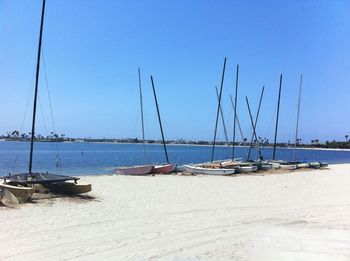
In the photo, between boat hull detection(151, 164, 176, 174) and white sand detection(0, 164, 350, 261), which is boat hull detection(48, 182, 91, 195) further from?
boat hull detection(151, 164, 176, 174)

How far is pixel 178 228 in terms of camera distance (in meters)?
10.5

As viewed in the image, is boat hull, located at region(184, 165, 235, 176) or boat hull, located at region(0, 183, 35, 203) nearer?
boat hull, located at region(0, 183, 35, 203)

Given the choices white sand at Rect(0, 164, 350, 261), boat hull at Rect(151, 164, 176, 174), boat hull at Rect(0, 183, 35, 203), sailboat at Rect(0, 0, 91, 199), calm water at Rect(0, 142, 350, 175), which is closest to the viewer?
white sand at Rect(0, 164, 350, 261)

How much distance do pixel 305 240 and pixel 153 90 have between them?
29.3 m

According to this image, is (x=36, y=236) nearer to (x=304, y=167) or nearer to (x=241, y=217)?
(x=241, y=217)

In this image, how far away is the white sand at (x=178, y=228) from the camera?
811 cm

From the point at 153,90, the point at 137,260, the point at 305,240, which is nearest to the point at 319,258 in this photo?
the point at 305,240

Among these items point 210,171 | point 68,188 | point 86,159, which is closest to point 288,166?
point 210,171

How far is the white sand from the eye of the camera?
811 centimetres

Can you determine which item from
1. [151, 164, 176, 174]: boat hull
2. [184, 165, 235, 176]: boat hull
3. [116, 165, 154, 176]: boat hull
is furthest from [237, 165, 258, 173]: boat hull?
[116, 165, 154, 176]: boat hull

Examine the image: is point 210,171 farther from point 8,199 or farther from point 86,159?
point 86,159

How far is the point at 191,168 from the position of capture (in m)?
32.7

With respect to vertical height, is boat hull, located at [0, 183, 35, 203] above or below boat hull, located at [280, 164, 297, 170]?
below

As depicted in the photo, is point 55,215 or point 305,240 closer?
point 305,240
